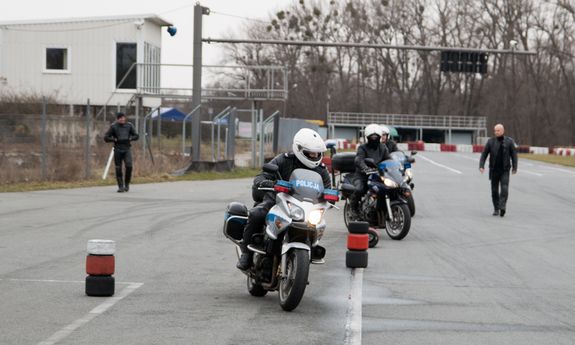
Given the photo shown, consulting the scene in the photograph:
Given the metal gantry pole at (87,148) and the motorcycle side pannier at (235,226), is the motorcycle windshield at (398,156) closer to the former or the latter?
the motorcycle side pannier at (235,226)

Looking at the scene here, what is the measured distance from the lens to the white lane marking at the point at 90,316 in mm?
7430

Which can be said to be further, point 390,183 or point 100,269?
point 390,183

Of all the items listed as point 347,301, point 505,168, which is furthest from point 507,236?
point 347,301

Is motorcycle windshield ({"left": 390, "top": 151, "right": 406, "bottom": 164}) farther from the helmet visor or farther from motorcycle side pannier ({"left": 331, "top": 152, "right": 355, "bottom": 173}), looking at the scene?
the helmet visor

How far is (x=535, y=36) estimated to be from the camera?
84.4m

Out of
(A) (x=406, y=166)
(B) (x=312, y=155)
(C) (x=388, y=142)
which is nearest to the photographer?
(B) (x=312, y=155)

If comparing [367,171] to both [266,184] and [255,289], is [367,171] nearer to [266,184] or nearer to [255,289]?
[255,289]

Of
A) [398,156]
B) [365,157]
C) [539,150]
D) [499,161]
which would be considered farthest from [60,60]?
[539,150]

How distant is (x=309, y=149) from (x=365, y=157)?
670 cm

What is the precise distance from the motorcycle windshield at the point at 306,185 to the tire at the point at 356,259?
8.47ft

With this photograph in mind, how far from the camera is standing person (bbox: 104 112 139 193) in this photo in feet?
76.1

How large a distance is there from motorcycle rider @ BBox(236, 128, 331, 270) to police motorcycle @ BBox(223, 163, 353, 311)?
0.08 metres

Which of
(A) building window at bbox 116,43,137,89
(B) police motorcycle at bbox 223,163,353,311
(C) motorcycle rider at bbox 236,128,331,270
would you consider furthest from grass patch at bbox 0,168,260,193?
(B) police motorcycle at bbox 223,163,353,311

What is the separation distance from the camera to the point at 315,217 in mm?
8961
